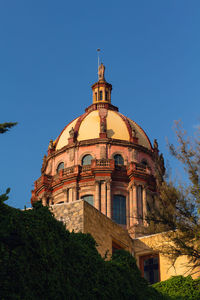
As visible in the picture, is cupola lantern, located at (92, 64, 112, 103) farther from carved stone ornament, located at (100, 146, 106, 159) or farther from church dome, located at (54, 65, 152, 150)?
carved stone ornament, located at (100, 146, 106, 159)

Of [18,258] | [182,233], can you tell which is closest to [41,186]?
[182,233]

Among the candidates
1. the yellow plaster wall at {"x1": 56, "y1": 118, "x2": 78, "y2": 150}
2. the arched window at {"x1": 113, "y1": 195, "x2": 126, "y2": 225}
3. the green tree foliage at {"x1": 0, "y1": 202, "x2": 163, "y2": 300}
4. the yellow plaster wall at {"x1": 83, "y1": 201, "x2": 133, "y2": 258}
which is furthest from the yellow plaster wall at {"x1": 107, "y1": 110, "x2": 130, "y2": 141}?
the green tree foliage at {"x1": 0, "y1": 202, "x2": 163, "y2": 300}

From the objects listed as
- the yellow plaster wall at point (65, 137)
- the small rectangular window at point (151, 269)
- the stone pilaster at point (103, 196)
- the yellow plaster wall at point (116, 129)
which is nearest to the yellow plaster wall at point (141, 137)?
the yellow plaster wall at point (116, 129)

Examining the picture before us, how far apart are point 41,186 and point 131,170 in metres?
9.15

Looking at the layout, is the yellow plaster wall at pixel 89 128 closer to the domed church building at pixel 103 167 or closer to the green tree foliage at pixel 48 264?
the domed church building at pixel 103 167

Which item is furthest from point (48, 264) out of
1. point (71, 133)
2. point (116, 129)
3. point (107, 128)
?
point (116, 129)

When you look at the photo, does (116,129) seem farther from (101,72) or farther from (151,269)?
(151,269)

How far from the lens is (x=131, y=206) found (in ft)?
142

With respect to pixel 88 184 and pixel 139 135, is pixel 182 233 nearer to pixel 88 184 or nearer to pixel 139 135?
pixel 88 184

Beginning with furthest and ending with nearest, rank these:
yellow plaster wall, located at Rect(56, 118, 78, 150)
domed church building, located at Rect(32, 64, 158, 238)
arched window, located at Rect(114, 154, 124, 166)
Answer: yellow plaster wall, located at Rect(56, 118, 78, 150) → arched window, located at Rect(114, 154, 124, 166) → domed church building, located at Rect(32, 64, 158, 238)

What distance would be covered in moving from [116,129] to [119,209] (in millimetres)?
8433

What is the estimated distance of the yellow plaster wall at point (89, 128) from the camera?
153ft

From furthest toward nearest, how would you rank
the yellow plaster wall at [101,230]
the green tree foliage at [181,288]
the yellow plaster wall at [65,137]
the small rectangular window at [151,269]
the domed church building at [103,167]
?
the yellow plaster wall at [65,137] < the domed church building at [103,167] < the small rectangular window at [151,269] < the green tree foliage at [181,288] < the yellow plaster wall at [101,230]

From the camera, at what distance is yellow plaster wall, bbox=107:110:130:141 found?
153ft
